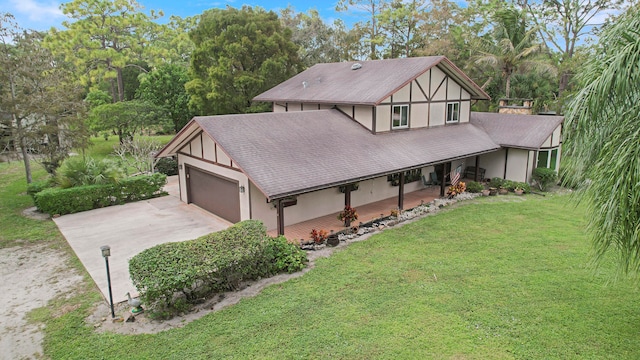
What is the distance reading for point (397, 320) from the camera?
26.8ft

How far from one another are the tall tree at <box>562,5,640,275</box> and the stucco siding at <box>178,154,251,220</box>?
936cm

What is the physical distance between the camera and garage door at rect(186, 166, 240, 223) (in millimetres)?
14170

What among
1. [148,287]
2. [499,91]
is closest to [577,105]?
[148,287]

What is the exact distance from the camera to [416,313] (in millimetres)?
8422

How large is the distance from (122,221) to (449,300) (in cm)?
1174

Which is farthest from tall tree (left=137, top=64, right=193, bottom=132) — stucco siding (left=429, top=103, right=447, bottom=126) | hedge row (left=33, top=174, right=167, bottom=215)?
stucco siding (left=429, top=103, right=447, bottom=126)

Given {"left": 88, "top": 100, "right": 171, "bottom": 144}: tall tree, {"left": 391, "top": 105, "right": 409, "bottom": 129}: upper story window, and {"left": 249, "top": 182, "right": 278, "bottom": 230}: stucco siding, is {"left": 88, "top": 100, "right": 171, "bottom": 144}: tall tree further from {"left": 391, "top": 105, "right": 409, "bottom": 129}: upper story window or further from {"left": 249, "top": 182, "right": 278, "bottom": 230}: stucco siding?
{"left": 391, "top": 105, "right": 409, "bottom": 129}: upper story window

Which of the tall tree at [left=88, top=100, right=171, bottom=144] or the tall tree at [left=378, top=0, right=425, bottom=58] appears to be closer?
the tall tree at [left=88, top=100, right=171, bottom=144]

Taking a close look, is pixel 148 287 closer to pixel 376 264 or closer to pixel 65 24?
pixel 376 264

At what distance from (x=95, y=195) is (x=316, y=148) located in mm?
9197

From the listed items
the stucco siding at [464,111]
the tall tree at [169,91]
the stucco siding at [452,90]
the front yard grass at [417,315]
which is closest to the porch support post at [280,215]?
the front yard grass at [417,315]

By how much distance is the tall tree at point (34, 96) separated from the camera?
1578cm

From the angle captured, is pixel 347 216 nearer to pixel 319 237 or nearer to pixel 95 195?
pixel 319 237

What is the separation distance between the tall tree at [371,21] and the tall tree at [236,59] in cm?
1294
